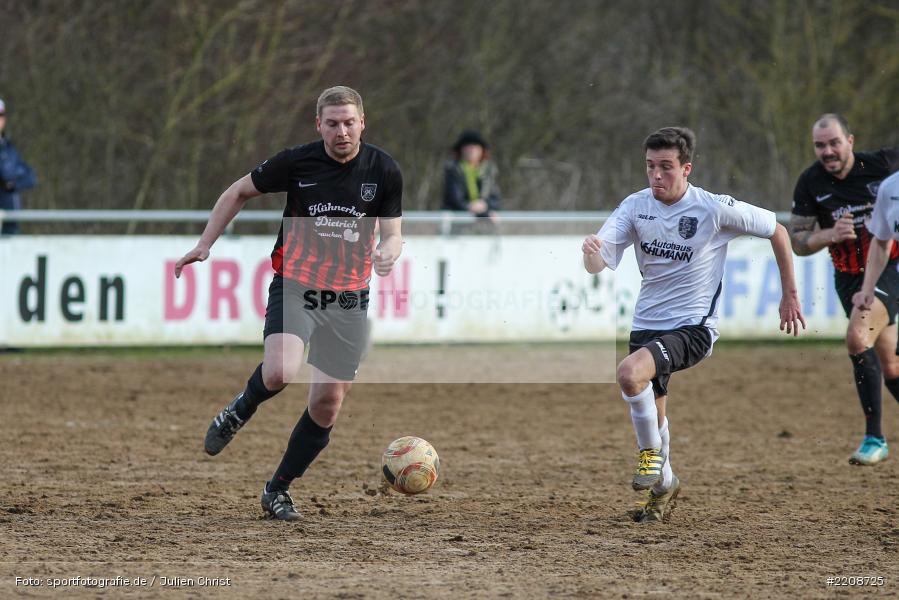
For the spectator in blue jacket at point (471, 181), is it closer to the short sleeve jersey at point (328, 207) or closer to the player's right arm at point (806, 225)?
the player's right arm at point (806, 225)

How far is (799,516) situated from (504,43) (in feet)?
57.4

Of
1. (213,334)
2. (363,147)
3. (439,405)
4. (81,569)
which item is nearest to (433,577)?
(81,569)

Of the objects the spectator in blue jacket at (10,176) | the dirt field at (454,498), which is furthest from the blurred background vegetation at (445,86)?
the dirt field at (454,498)

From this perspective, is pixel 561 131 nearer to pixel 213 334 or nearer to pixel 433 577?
pixel 213 334

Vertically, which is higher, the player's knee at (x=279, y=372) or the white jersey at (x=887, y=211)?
the white jersey at (x=887, y=211)

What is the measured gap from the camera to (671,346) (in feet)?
21.7

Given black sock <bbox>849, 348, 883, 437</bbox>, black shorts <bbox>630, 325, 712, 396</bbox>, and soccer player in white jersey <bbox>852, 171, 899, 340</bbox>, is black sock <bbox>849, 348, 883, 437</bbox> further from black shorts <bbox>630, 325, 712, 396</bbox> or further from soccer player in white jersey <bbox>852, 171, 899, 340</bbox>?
black shorts <bbox>630, 325, 712, 396</bbox>

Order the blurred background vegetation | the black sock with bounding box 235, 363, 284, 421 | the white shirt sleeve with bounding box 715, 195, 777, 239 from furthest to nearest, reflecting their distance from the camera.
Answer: the blurred background vegetation < the white shirt sleeve with bounding box 715, 195, 777, 239 < the black sock with bounding box 235, 363, 284, 421

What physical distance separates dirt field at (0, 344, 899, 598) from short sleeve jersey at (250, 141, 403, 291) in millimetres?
1299

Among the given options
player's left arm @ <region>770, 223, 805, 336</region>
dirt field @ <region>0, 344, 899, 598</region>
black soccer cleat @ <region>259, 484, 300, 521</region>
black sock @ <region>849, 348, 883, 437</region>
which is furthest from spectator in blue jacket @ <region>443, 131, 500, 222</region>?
black soccer cleat @ <region>259, 484, 300, 521</region>

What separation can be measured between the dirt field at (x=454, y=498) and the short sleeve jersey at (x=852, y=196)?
1464 millimetres

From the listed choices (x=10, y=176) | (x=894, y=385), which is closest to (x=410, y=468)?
(x=894, y=385)

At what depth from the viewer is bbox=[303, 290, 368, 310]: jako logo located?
6.55 meters

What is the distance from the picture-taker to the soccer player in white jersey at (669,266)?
6605 mm
